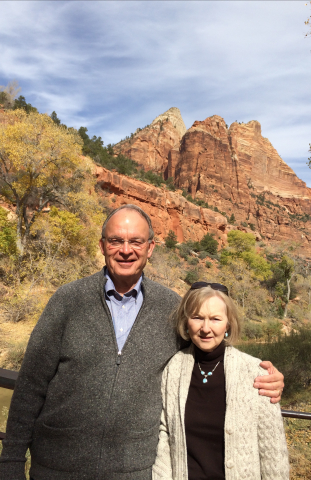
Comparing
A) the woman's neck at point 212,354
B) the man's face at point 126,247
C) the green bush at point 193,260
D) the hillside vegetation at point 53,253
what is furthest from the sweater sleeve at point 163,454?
the green bush at point 193,260

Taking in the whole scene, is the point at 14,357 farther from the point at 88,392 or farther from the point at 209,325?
the point at 209,325

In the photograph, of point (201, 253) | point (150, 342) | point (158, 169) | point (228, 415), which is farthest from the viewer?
point (158, 169)

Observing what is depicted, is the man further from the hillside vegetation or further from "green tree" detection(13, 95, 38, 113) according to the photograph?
"green tree" detection(13, 95, 38, 113)

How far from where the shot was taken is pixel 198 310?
71.5 inches

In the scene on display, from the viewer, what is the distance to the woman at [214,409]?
5.18 ft

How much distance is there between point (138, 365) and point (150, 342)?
146 mm

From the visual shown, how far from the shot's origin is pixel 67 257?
17.9 m

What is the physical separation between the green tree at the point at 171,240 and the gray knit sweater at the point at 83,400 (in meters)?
36.1

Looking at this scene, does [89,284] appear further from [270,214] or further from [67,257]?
Result: [270,214]

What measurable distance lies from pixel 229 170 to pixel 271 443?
3281 inches

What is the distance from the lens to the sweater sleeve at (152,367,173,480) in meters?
1.70

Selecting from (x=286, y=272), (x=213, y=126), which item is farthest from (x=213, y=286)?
(x=213, y=126)

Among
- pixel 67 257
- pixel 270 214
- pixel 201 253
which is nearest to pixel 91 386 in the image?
pixel 67 257

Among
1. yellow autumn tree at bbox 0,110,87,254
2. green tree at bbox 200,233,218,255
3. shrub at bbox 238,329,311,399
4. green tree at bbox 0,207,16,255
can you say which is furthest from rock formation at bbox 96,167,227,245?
shrub at bbox 238,329,311,399
